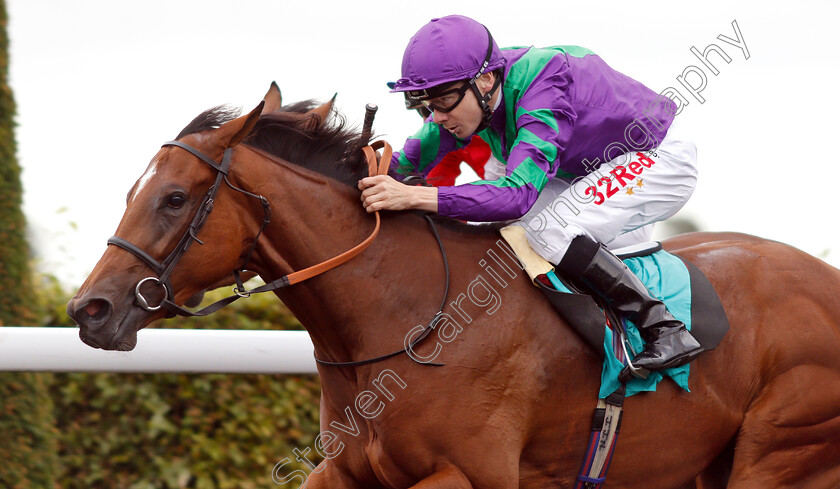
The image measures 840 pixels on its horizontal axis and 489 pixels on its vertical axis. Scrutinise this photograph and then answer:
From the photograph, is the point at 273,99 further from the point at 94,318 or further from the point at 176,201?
the point at 94,318

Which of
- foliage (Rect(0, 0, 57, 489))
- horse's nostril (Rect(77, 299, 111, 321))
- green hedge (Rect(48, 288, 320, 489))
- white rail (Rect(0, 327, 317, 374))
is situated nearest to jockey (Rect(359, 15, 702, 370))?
horse's nostril (Rect(77, 299, 111, 321))

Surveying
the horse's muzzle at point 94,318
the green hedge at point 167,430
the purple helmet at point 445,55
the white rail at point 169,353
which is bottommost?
the green hedge at point 167,430

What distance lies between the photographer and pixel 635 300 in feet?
9.45

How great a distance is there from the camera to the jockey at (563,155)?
107 inches

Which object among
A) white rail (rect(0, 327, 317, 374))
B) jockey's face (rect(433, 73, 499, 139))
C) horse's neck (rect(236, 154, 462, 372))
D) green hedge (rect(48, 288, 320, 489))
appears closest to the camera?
horse's neck (rect(236, 154, 462, 372))

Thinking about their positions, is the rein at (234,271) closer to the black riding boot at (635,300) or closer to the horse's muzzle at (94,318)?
the horse's muzzle at (94,318)

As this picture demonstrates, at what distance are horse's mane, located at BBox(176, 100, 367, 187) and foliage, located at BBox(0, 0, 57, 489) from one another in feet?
6.31

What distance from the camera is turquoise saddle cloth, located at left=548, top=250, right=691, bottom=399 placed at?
2854 mm

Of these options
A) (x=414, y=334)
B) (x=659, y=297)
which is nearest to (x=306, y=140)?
(x=414, y=334)

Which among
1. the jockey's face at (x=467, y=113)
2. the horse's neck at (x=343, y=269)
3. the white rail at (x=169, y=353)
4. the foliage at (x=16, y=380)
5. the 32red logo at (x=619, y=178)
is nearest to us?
the horse's neck at (x=343, y=269)

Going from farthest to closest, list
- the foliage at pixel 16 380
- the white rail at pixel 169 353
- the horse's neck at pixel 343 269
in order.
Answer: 1. the foliage at pixel 16 380
2. the white rail at pixel 169 353
3. the horse's neck at pixel 343 269

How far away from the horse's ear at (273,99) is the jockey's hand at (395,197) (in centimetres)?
51

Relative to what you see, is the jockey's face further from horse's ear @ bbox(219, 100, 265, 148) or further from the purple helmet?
horse's ear @ bbox(219, 100, 265, 148)

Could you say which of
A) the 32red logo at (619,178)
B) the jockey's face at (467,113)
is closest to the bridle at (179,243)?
the jockey's face at (467,113)
